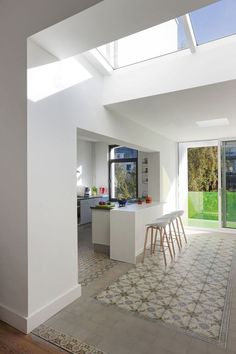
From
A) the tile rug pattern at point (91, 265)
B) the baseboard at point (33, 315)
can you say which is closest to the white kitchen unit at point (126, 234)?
the tile rug pattern at point (91, 265)

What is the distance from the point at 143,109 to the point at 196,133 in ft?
8.00

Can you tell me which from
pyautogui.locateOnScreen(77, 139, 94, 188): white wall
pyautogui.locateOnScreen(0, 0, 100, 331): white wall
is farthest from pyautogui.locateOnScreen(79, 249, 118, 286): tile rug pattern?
pyautogui.locateOnScreen(77, 139, 94, 188): white wall

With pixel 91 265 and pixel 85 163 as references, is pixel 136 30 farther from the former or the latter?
pixel 85 163

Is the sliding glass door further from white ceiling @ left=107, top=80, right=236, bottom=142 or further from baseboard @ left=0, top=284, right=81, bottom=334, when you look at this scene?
baseboard @ left=0, top=284, right=81, bottom=334

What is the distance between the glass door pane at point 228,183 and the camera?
5820 mm

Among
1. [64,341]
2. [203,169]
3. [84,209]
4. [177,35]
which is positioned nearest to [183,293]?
[64,341]

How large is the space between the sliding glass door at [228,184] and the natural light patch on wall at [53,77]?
443 centimetres

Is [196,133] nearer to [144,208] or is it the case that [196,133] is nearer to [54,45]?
[144,208]

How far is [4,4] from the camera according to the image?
7.18 ft

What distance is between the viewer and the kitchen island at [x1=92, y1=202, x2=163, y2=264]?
3.73 meters

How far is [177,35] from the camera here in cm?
265

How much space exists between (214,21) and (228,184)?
14.2ft

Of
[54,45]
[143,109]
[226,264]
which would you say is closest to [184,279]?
[226,264]

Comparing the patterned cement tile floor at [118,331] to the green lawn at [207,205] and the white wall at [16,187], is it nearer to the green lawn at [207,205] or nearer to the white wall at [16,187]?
the white wall at [16,187]
